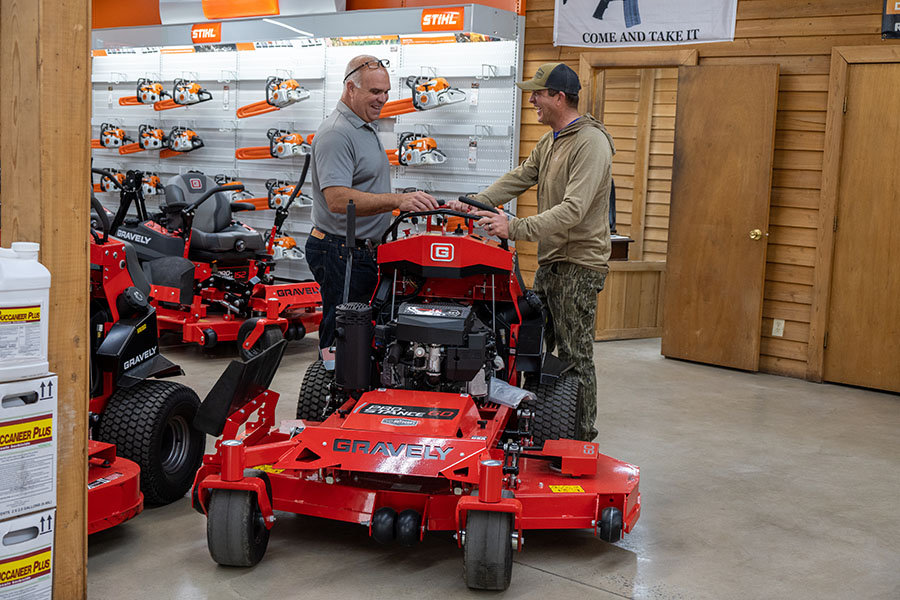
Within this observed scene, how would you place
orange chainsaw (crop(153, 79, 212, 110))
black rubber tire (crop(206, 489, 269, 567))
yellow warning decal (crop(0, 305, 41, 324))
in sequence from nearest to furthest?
yellow warning decal (crop(0, 305, 41, 324)) → black rubber tire (crop(206, 489, 269, 567)) → orange chainsaw (crop(153, 79, 212, 110))

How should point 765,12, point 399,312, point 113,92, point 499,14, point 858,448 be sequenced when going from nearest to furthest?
point 399,312 → point 858,448 → point 765,12 → point 499,14 → point 113,92

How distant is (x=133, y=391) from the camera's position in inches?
153

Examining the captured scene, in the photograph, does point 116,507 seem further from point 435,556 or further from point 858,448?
point 858,448

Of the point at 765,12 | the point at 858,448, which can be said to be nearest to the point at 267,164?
the point at 765,12

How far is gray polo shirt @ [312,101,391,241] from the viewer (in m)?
4.30

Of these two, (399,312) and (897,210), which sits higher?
(897,210)

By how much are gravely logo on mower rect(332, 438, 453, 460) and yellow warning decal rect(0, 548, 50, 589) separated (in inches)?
39.9

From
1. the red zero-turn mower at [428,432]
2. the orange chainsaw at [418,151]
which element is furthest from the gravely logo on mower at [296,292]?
the red zero-turn mower at [428,432]

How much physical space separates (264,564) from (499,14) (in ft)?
18.0

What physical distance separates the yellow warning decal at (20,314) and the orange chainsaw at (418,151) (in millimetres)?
5804

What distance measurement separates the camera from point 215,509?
321cm

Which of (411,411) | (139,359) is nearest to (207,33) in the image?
(139,359)

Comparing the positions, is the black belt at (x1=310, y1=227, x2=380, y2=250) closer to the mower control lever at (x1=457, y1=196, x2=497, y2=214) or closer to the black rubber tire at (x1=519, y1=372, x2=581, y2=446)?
the mower control lever at (x1=457, y1=196, x2=497, y2=214)

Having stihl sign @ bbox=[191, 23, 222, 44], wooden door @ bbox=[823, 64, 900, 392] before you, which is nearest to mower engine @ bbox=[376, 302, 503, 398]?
wooden door @ bbox=[823, 64, 900, 392]
